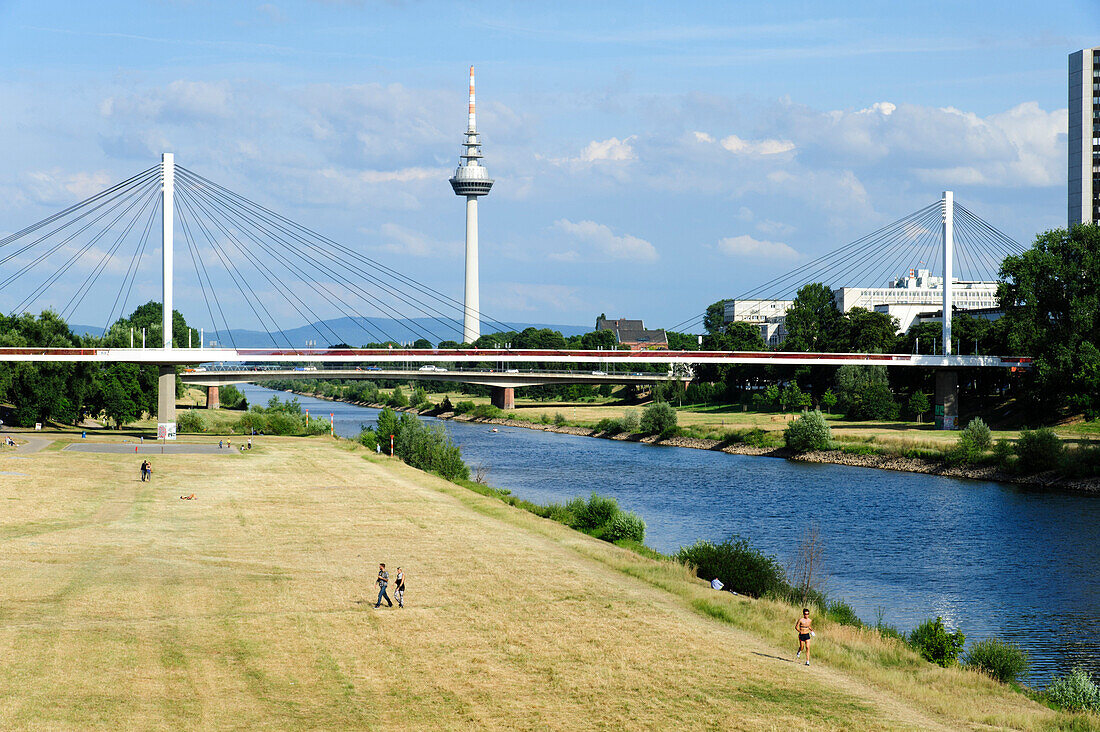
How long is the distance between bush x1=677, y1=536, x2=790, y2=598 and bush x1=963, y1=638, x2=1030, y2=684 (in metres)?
6.91

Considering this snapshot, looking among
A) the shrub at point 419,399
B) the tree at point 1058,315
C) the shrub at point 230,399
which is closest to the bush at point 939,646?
the tree at point 1058,315

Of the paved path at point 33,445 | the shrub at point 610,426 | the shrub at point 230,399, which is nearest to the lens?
the paved path at point 33,445

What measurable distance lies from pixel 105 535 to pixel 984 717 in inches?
1167

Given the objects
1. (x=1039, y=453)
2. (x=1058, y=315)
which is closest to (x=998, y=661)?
(x=1039, y=453)

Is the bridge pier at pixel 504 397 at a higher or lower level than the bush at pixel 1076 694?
higher

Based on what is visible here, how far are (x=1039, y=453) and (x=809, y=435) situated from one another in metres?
18.1

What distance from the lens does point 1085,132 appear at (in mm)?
146375

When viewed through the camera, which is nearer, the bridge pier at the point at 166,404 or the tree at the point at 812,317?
the bridge pier at the point at 166,404

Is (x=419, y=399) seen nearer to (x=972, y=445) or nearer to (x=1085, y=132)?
(x=972, y=445)

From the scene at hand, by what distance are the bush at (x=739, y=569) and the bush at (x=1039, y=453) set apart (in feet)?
111

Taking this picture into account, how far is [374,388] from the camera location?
182375 millimetres

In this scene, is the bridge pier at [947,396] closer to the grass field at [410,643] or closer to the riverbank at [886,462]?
the riverbank at [886,462]

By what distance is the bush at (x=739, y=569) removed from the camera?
3153 cm

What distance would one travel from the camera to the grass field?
19547 millimetres
